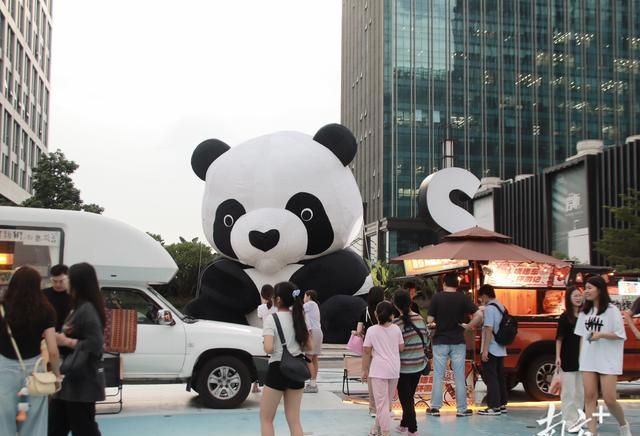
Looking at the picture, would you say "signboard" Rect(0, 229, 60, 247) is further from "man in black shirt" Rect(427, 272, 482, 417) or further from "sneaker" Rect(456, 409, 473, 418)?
"sneaker" Rect(456, 409, 473, 418)

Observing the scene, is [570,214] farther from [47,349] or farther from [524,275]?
[47,349]

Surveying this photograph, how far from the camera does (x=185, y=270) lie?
48469 millimetres

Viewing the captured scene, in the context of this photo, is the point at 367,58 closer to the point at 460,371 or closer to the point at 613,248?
the point at 613,248

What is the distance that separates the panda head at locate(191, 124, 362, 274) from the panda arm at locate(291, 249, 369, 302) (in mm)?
191

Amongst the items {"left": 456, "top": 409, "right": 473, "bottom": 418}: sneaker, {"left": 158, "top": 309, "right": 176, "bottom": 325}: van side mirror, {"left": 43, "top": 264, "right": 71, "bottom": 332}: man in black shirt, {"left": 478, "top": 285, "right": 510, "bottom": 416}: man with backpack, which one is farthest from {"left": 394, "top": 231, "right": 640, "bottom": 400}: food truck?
{"left": 43, "top": 264, "right": 71, "bottom": 332}: man in black shirt

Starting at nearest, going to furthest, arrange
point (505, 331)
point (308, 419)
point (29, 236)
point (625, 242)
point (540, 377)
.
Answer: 1. point (308, 419)
2. point (505, 331)
3. point (29, 236)
4. point (540, 377)
5. point (625, 242)

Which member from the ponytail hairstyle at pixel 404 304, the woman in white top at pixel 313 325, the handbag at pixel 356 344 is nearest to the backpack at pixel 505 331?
the handbag at pixel 356 344

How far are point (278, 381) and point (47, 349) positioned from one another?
1.82 m

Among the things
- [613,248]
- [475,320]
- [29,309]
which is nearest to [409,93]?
[613,248]

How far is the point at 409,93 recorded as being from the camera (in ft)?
239

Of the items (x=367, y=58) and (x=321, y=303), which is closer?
(x=321, y=303)

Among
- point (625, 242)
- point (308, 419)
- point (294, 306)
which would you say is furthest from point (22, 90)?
point (294, 306)

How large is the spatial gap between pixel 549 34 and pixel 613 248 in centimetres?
5293

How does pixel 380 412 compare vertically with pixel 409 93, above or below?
below
